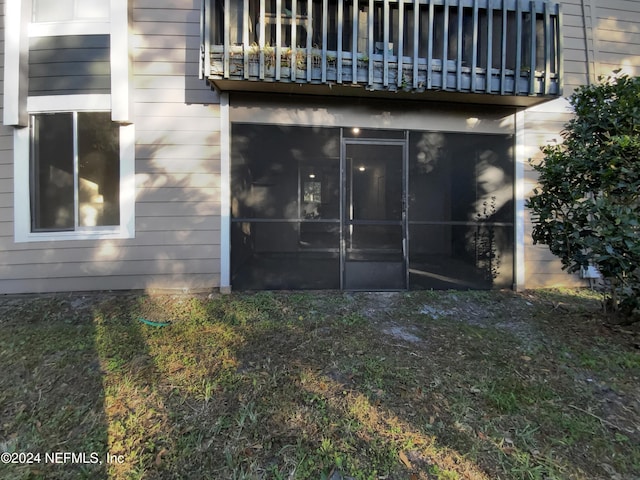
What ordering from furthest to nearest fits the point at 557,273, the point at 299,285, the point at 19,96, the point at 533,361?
1. the point at 557,273
2. the point at 299,285
3. the point at 19,96
4. the point at 533,361

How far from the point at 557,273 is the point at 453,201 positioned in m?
2.16

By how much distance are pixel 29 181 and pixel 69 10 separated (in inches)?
101

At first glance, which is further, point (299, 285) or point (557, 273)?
point (557, 273)

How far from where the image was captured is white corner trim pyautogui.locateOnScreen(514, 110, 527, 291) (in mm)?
5531

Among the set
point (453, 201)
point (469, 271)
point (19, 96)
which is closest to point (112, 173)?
point (19, 96)

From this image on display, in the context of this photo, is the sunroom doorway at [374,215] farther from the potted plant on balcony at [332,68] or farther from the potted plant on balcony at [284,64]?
the potted plant on balcony at [284,64]

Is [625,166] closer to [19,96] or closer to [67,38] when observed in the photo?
[67,38]

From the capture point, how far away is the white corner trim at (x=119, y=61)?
186 inches

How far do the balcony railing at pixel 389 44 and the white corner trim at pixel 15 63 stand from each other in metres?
2.76

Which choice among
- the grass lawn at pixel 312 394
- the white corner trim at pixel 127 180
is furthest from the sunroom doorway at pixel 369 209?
the white corner trim at pixel 127 180

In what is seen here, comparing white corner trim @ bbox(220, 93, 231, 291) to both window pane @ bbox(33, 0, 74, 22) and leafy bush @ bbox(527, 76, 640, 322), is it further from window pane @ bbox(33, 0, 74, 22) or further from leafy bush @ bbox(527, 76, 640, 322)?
leafy bush @ bbox(527, 76, 640, 322)

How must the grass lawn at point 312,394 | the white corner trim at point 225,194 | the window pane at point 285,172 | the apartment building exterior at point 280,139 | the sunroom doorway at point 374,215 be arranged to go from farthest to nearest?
the sunroom doorway at point 374,215
the window pane at point 285,172
the white corner trim at point 225,194
the apartment building exterior at point 280,139
the grass lawn at point 312,394

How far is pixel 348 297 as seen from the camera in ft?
16.2

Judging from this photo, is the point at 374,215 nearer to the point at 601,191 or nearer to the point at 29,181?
the point at 601,191
